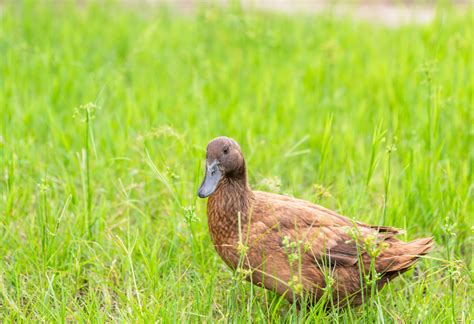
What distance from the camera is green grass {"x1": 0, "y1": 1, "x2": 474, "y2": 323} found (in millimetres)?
3617

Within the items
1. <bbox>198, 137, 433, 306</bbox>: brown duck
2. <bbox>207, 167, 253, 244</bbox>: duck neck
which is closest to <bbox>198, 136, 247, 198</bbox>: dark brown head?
<bbox>198, 137, 433, 306</bbox>: brown duck

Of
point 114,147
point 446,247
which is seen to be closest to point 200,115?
point 114,147

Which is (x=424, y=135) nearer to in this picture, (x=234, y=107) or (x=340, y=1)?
(x=234, y=107)

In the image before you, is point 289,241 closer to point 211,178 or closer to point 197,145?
point 211,178

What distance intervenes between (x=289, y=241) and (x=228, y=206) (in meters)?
0.34

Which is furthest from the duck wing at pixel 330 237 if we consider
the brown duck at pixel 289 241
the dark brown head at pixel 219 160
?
the dark brown head at pixel 219 160

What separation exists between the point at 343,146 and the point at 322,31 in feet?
8.24

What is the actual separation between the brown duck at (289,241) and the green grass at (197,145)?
118 millimetres

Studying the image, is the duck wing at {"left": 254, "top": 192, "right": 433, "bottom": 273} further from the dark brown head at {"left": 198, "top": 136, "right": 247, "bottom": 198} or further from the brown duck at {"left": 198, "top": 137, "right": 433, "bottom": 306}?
the dark brown head at {"left": 198, "top": 136, "right": 247, "bottom": 198}

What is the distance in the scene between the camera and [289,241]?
3.49 metres

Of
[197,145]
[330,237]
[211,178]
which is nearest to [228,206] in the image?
[211,178]

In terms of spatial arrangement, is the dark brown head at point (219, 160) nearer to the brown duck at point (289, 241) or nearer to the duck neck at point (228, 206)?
the brown duck at point (289, 241)

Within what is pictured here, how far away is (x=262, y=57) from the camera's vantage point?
648cm

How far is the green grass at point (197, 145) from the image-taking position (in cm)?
362
